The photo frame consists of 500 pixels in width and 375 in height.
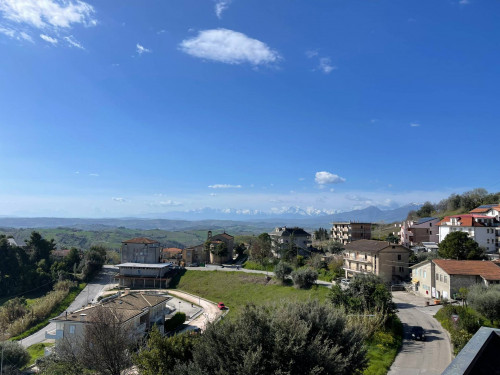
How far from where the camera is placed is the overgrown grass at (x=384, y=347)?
22.5m

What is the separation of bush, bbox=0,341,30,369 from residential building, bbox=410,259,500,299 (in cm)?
4271

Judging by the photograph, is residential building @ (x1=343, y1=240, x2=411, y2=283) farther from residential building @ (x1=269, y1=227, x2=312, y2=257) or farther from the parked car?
residential building @ (x1=269, y1=227, x2=312, y2=257)

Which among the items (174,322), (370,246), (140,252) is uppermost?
(370,246)

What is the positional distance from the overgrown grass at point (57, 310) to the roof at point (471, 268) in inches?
2022

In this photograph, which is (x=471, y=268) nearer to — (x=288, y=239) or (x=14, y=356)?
(x=288, y=239)

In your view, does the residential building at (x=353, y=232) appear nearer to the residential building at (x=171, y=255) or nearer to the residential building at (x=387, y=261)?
the residential building at (x=387, y=261)

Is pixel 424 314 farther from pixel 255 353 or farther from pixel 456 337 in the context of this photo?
pixel 255 353

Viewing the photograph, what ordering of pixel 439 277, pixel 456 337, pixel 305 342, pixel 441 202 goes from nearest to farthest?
pixel 305 342 < pixel 456 337 < pixel 439 277 < pixel 441 202

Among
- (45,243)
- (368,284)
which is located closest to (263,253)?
(368,284)

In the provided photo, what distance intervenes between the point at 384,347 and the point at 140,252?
59.2 metres

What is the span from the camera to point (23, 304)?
54719mm

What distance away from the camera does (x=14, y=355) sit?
93.7ft

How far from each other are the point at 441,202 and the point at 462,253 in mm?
78154

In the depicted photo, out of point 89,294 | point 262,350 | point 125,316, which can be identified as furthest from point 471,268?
point 89,294
